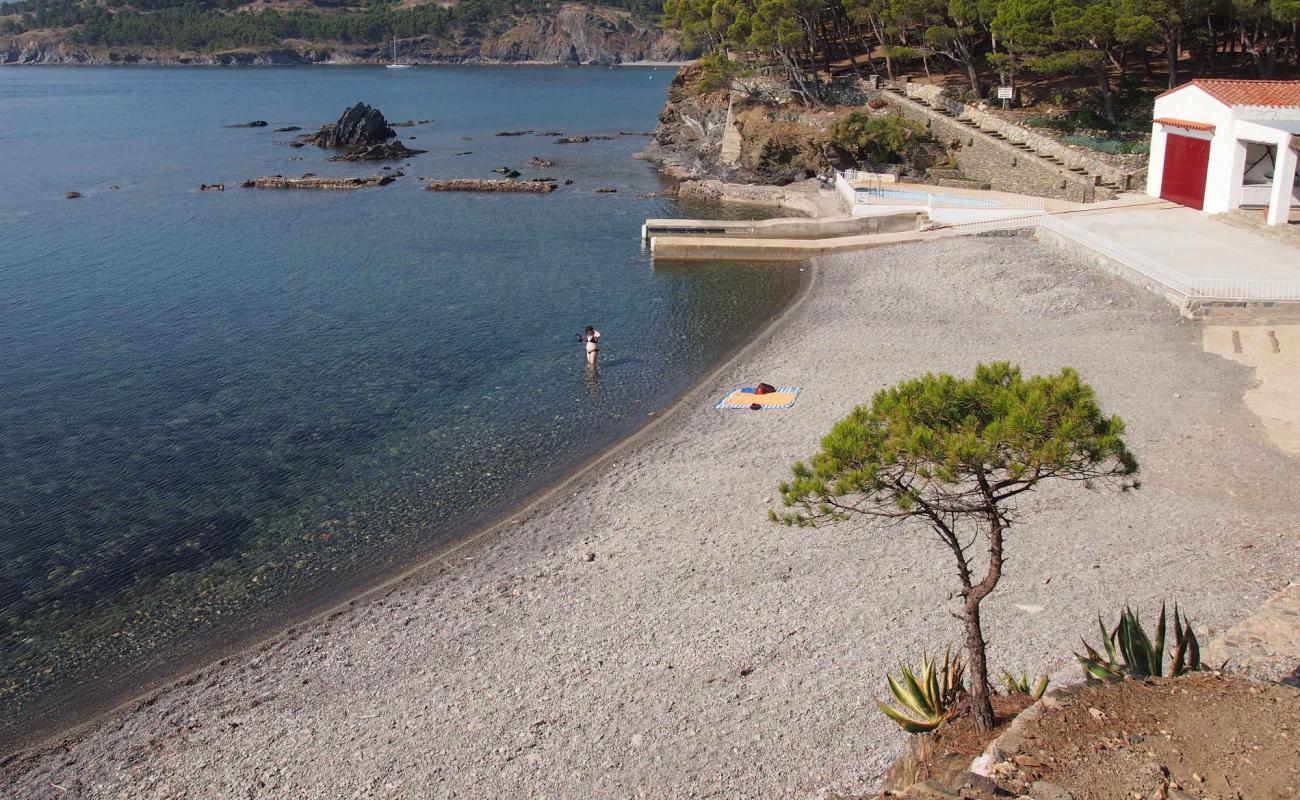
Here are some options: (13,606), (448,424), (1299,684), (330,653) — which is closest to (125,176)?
(448,424)

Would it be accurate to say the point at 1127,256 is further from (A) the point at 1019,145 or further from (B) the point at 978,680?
(B) the point at 978,680

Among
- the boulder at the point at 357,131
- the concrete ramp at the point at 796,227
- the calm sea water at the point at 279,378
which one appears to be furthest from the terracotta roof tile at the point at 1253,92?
the boulder at the point at 357,131

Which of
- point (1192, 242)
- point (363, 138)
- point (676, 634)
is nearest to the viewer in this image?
point (676, 634)

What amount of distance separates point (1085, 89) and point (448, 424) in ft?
111

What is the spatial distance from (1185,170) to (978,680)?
30859mm

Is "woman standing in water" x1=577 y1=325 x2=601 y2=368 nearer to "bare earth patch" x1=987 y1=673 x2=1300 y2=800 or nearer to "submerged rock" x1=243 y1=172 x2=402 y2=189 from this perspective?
"bare earth patch" x1=987 y1=673 x2=1300 y2=800

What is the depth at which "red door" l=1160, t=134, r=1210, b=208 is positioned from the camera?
113 ft

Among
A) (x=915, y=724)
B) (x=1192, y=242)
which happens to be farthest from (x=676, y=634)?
(x=1192, y=242)

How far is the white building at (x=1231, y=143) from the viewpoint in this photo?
3086 cm

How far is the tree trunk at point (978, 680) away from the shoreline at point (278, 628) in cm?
950

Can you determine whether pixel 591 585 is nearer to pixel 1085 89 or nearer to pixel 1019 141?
pixel 1019 141

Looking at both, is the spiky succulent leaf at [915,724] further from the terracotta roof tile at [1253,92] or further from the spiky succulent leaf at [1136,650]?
the terracotta roof tile at [1253,92]

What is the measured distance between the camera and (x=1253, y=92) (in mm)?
32938

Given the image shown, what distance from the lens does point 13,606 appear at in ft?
55.2
